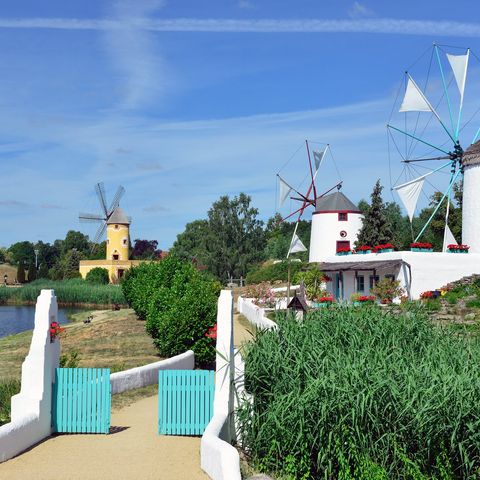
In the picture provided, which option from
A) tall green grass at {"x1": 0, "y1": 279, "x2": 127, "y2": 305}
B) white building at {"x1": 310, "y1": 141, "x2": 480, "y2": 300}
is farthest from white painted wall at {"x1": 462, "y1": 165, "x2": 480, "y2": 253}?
tall green grass at {"x1": 0, "y1": 279, "x2": 127, "y2": 305}

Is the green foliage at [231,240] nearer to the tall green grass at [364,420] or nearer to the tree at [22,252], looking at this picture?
the tall green grass at [364,420]

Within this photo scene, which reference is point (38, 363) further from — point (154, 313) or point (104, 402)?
point (154, 313)

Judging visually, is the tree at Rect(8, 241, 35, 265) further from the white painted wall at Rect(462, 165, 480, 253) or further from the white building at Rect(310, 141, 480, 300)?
the white painted wall at Rect(462, 165, 480, 253)

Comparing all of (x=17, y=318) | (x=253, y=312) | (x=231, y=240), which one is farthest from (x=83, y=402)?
(x=231, y=240)

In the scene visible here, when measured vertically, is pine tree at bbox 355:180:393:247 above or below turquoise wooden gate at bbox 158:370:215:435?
above

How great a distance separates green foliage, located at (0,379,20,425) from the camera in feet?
46.6

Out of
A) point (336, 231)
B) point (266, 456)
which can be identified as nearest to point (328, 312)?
point (266, 456)

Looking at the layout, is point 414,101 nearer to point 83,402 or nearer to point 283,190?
point 283,190

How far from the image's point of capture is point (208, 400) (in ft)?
44.6

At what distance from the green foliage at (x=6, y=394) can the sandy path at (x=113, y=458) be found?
1.36 m

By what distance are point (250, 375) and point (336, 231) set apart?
3791 centimetres

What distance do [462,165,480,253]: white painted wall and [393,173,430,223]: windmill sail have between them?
2.53 meters

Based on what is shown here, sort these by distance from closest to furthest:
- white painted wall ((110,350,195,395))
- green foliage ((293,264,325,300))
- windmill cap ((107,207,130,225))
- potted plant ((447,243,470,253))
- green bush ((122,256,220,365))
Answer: white painted wall ((110,350,195,395)), green bush ((122,256,220,365)), potted plant ((447,243,470,253)), green foliage ((293,264,325,300)), windmill cap ((107,207,130,225))

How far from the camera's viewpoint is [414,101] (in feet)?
138
